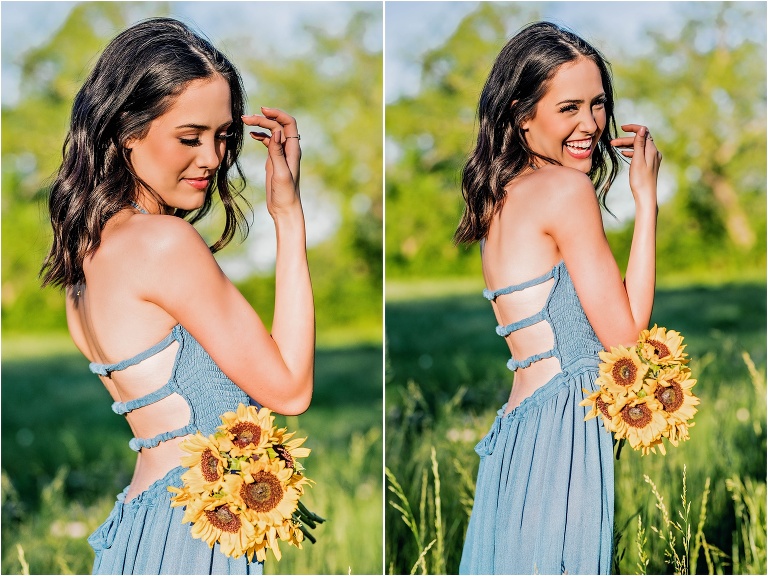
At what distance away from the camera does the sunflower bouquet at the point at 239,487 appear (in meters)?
1.94

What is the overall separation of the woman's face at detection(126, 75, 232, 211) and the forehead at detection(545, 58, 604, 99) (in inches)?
33.4

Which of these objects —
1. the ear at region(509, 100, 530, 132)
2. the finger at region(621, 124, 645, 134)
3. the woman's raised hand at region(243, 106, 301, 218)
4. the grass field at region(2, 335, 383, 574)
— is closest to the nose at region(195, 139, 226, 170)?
the woman's raised hand at region(243, 106, 301, 218)

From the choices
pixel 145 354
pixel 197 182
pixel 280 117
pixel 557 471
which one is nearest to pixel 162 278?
pixel 145 354

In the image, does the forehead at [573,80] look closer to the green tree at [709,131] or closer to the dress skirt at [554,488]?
the dress skirt at [554,488]

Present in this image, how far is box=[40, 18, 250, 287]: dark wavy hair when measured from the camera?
2.10 metres

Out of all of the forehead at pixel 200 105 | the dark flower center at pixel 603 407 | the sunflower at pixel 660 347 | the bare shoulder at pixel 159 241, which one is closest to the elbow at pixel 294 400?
the bare shoulder at pixel 159 241

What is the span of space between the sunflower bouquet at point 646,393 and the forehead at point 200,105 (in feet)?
3.37

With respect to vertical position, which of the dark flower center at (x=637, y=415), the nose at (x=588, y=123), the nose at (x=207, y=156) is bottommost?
the dark flower center at (x=637, y=415)

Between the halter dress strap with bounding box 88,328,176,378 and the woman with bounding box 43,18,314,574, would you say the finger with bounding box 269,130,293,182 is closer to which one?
the woman with bounding box 43,18,314,574

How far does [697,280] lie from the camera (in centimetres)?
805

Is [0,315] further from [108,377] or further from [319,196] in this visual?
[108,377]

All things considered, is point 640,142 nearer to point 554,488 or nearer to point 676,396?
point 676,396

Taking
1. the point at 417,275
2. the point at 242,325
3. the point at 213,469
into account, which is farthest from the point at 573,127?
the point at 417,275

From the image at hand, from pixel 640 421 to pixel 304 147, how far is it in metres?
5.95
